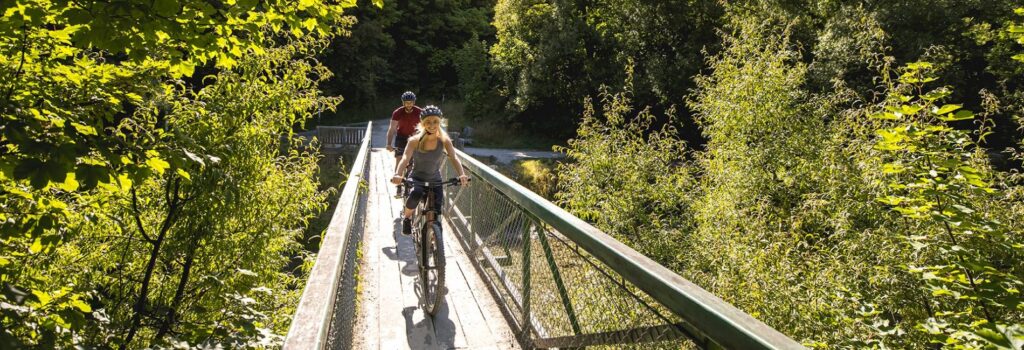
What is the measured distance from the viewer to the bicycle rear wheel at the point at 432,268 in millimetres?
4332

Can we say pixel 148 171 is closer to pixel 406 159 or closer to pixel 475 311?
pixel 406 159

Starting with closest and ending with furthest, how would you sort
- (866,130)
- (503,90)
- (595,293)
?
(595,293) < (866,130) < (503,90)

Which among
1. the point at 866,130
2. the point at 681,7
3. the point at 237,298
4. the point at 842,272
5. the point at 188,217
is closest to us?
the point at 237,298

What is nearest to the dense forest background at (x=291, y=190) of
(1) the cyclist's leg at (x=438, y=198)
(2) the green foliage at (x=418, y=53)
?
(1) the cyclist's leg at (x=438, y=198)

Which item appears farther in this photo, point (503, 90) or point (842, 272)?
point (503, 90)

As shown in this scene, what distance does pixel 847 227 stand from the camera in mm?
7066

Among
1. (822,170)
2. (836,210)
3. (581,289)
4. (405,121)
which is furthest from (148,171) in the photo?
(822,170)

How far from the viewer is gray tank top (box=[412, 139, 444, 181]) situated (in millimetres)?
5055

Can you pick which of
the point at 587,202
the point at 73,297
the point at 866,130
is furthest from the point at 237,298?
the point at 866,130

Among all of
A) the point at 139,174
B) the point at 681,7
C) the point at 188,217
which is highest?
the point at 681,7

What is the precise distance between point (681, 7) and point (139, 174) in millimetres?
28074

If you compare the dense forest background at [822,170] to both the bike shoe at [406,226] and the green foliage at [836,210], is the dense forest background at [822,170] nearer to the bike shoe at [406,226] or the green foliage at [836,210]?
the green foliage at [836,210]

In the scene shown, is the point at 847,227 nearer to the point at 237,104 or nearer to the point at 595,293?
the point at 595,293

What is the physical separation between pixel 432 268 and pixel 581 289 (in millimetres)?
1667
